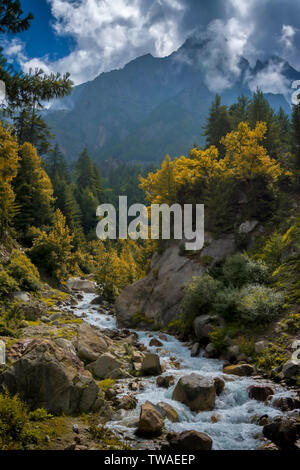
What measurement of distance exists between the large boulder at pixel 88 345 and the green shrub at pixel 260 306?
23.4 ft

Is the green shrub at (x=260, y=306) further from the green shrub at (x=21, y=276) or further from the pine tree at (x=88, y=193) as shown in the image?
the pine tree at (x=88, y=193)

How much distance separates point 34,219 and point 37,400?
3674 cm

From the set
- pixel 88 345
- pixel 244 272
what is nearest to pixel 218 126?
pixel 244 272

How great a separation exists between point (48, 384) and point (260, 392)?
658 cm

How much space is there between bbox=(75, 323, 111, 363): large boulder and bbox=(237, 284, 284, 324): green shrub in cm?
714

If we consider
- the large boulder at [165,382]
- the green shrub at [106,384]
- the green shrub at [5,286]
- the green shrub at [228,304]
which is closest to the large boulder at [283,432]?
the large boulder at [165,382]

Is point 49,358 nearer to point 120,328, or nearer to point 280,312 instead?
point 280,312

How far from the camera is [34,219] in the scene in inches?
1613

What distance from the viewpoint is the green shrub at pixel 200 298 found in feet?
56.0

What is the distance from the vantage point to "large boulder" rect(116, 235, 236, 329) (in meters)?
22.7

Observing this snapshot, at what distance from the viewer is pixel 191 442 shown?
657 cm

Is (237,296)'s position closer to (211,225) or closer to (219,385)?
(219,385)

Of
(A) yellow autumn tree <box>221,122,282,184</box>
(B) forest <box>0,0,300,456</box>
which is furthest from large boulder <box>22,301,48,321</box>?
(A) yellow autumn tree <box>221,122,282,184</box>
